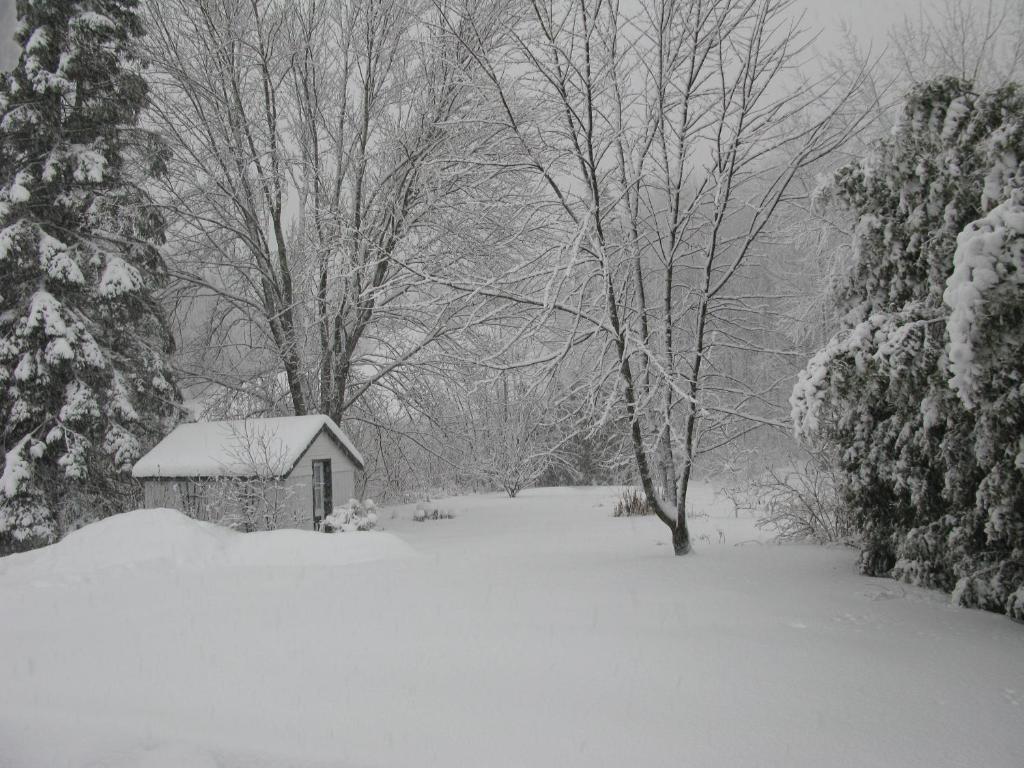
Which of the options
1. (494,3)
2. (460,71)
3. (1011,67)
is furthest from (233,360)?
(1011,67)

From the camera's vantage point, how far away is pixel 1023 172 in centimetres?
356

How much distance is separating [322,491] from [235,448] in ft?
6.67

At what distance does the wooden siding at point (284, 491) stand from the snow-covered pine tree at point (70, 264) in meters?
1.05

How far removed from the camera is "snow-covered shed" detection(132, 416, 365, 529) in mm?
10375

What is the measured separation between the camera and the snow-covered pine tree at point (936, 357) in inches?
130

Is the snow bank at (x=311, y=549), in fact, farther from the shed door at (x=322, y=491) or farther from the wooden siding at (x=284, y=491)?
the shed door at (x=322, y=491)

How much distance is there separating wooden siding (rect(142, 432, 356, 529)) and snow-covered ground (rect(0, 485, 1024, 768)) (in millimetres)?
4399

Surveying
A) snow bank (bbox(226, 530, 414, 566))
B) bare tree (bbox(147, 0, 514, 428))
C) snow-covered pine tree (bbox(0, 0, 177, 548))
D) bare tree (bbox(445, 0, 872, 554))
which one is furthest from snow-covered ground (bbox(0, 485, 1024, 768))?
bare tree (bbox(147, 0, 514, 428))

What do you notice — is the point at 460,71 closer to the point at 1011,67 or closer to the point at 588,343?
the point at 588,343

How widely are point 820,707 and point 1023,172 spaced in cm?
308

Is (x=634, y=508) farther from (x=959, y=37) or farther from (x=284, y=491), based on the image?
(x=959, y=37)

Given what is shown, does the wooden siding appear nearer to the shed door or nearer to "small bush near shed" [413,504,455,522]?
the shed door

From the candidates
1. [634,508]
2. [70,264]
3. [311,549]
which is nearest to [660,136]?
[311,549]

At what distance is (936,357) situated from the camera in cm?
388
